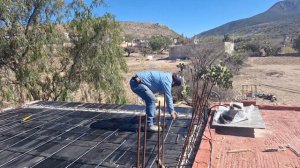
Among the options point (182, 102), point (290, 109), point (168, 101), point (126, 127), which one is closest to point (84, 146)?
point (126, 127)

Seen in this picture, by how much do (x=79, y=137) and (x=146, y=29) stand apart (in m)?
108

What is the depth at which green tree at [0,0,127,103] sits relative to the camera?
1109 cm

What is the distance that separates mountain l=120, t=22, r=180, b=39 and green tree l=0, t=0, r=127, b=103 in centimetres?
8823

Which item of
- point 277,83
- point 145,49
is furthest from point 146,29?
point 277,83

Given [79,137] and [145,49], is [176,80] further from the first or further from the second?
[145,49]

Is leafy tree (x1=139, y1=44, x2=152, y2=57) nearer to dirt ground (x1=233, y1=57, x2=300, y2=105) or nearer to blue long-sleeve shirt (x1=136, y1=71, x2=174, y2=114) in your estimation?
dirt ground (x1=233, y1=57, x2=300, y2=105)

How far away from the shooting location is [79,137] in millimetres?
6176

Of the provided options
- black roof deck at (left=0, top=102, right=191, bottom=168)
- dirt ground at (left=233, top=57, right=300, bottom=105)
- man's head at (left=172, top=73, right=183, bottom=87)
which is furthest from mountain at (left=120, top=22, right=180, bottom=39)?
man's head at (left=172, top=73, right=183, bottom=87)

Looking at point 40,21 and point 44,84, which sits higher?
point 40,21

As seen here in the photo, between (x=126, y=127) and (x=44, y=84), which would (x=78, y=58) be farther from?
(x=126, y=127)

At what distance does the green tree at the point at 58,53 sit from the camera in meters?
11.1

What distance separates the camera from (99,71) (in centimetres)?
1269

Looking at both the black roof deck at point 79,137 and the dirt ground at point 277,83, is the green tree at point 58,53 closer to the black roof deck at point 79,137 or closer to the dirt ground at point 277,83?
the black roof deck at point 79,137

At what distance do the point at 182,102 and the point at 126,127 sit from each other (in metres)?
10.9
